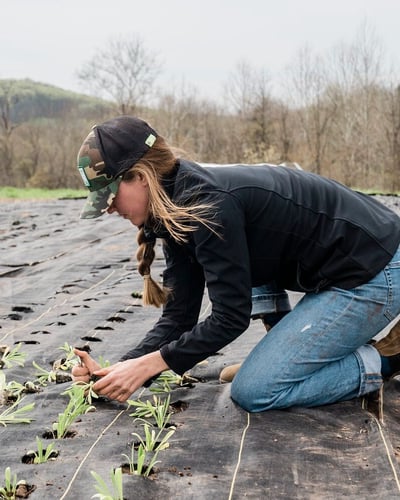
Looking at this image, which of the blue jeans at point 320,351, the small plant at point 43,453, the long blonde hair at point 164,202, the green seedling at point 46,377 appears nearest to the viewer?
the small plant at point 43,453

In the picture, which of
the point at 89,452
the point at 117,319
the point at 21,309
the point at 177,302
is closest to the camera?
the point at 89,452

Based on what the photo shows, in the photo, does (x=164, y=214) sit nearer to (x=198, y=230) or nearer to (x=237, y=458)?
(x=198, y=230)

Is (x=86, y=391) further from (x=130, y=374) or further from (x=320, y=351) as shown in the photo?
(x=320, y=351)

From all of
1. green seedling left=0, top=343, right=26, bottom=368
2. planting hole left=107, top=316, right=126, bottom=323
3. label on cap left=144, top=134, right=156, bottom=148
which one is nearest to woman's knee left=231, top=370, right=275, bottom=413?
label on cap left=144, top=134, right=156, bottom=148

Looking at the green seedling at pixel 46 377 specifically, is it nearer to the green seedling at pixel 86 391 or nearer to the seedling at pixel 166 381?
the green seedling at pixel 86 391

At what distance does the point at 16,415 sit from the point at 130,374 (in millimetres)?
483

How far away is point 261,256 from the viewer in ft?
6.65

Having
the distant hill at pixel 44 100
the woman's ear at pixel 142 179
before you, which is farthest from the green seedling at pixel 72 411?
the distant hill at pixel 44 100

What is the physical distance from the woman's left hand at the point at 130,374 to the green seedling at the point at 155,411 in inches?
3.5

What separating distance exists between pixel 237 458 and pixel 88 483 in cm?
44

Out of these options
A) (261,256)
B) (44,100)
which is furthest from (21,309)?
(44,100)

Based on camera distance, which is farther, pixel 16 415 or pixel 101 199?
pixel 16 415

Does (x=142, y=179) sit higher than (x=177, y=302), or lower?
higher

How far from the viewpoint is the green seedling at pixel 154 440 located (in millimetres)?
1755
